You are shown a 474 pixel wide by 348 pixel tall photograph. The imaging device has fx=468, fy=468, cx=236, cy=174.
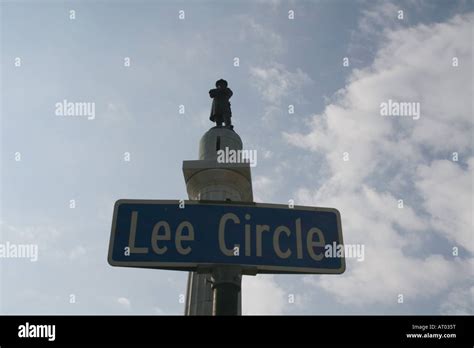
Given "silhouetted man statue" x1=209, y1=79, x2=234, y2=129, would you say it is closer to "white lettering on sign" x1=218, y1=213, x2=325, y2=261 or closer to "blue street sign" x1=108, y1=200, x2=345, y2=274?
"blue street sign" x1=108, y1=200, x2=345, y2=274

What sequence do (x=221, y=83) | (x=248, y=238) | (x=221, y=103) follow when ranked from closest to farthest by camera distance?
(x=248, y=238)
(x=221, y=103)
(x=221, y=83)

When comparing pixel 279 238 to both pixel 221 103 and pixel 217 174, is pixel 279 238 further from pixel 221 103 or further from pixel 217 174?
pixel 217 174

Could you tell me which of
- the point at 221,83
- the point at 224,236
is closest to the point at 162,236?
the point at 224,236

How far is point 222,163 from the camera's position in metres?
5.43

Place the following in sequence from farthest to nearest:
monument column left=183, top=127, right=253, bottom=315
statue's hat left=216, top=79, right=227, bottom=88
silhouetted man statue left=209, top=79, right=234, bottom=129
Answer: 1. monument column left=183, top=127, right=253, bottom=315
2. statue's hat left=216, top=79, right=227, bottom=88
3. silhouetted man statue left=209, top=79, right=234, bottom=129

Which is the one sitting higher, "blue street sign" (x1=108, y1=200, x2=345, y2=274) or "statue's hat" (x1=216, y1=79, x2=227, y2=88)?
"statue's hat" (x1=216, y1=79, x2=227, y2=88)

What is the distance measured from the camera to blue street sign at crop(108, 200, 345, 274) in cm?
359

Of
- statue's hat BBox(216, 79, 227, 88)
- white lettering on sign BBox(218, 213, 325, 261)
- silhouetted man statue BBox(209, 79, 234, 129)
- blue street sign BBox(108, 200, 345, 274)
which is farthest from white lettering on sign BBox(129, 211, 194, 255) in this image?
statue's hat BBox(216, 79, 227, 88)

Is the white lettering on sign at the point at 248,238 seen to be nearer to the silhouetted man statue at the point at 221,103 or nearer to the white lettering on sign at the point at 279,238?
the white lettering on sign at the point at 279,238

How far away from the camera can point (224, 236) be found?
3703mm

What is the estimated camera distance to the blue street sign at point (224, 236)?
359 centimetres
